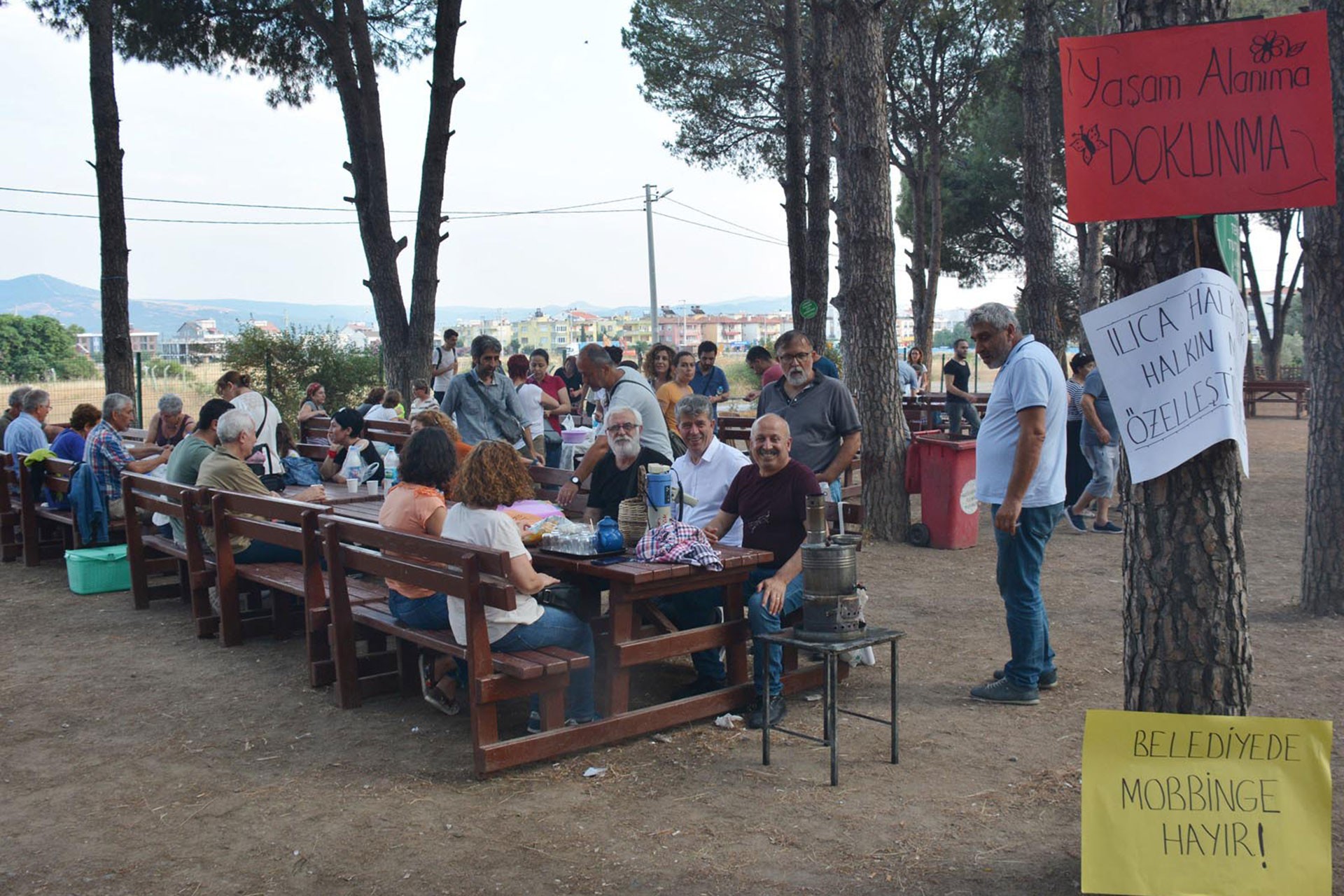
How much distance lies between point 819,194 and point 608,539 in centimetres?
1333

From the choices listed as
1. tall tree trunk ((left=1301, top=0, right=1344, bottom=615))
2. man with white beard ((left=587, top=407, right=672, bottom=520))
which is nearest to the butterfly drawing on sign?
man with white beard ((left=587, top=407, right=672, bottom=520))

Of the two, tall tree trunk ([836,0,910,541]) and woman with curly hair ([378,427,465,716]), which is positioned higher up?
tall tree trunk ([836,0,910,541])

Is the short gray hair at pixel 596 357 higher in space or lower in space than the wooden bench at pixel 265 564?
higher

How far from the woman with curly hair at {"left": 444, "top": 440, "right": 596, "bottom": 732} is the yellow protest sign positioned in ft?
7.37

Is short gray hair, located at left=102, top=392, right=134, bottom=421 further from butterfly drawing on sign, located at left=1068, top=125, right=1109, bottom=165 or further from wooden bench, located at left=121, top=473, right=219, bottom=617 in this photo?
butterfly drawing on sign, located at left=1068, top=125, right=1109, bottom=165

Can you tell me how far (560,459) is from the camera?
40.4 feet

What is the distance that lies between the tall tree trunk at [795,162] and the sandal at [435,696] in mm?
12034

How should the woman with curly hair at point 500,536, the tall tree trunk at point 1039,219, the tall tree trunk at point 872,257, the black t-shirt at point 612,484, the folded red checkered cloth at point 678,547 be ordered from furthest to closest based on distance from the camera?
the tall tree trunk at point 1039,219 < the tall tree trunk at point 872,257 < the black t-shirt at point 612,484 < the folded red checkered cloth at point 678,547 < the woman with curly hair at point 500,536

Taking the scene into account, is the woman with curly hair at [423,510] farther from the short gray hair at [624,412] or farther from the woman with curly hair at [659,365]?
the woman with curly hair at [659,365]

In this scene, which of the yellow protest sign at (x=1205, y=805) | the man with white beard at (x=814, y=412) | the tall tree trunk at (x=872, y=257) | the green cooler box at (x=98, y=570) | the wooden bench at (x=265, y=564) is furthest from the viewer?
the tall tree trunk at (x=872, y=257)

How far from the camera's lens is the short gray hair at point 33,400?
1021 centimetres

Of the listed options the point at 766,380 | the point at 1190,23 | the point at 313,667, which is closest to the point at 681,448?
the point at 766,380

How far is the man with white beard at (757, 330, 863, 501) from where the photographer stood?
6512 millimetres

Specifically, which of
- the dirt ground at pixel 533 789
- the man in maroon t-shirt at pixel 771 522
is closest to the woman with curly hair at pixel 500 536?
the dirt ground at pixel 533 789
